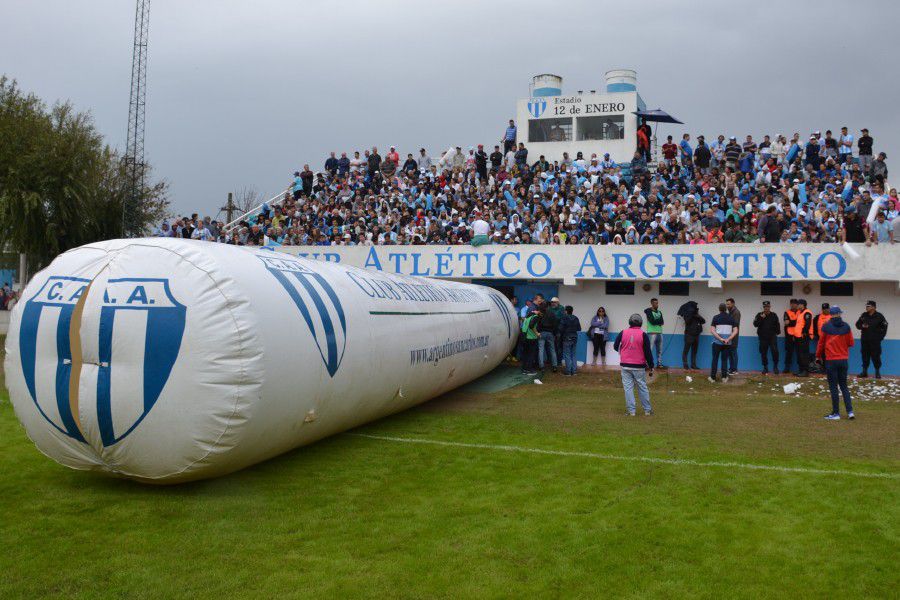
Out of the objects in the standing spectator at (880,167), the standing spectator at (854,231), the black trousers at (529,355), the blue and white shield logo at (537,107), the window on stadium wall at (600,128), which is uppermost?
the blue and white shield logo at (537,107)

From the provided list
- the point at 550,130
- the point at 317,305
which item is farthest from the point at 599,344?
the point at 317,305

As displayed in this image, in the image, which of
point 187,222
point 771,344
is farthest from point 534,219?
point 187,222

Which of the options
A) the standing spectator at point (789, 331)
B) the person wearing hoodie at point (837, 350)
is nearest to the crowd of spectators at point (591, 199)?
the standing spectator at point (789, 331)

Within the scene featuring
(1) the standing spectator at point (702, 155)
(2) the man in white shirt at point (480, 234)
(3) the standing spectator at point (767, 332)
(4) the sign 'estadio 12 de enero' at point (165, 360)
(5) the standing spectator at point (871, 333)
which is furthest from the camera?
(1) the standing spectator at point (702, 155)

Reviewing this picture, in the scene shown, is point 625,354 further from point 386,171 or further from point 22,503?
point 386,171

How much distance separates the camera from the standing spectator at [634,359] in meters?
11.9

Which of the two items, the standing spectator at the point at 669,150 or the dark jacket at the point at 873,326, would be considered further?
the standing spectator at the point at 669,150

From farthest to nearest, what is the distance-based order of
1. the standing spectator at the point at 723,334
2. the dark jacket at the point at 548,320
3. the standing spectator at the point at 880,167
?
1. the standing spectator at the point at 880,167
2. the dark jacket at the point at 548,320
3. the standing spectator at the point at 723,334

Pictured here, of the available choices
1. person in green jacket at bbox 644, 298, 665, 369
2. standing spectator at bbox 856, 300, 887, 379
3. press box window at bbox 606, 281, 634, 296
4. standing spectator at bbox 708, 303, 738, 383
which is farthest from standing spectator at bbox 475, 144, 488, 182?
standing spectator at bbox 856, 300, 887, 379

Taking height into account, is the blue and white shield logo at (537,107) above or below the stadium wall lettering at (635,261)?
above

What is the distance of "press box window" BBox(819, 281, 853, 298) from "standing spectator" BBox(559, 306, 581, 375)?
18.9 ft

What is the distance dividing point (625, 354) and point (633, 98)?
17554mm

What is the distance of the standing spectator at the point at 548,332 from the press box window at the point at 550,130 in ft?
39.0

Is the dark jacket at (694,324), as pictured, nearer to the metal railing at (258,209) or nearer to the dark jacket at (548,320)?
the dark jacket at (548,320)
